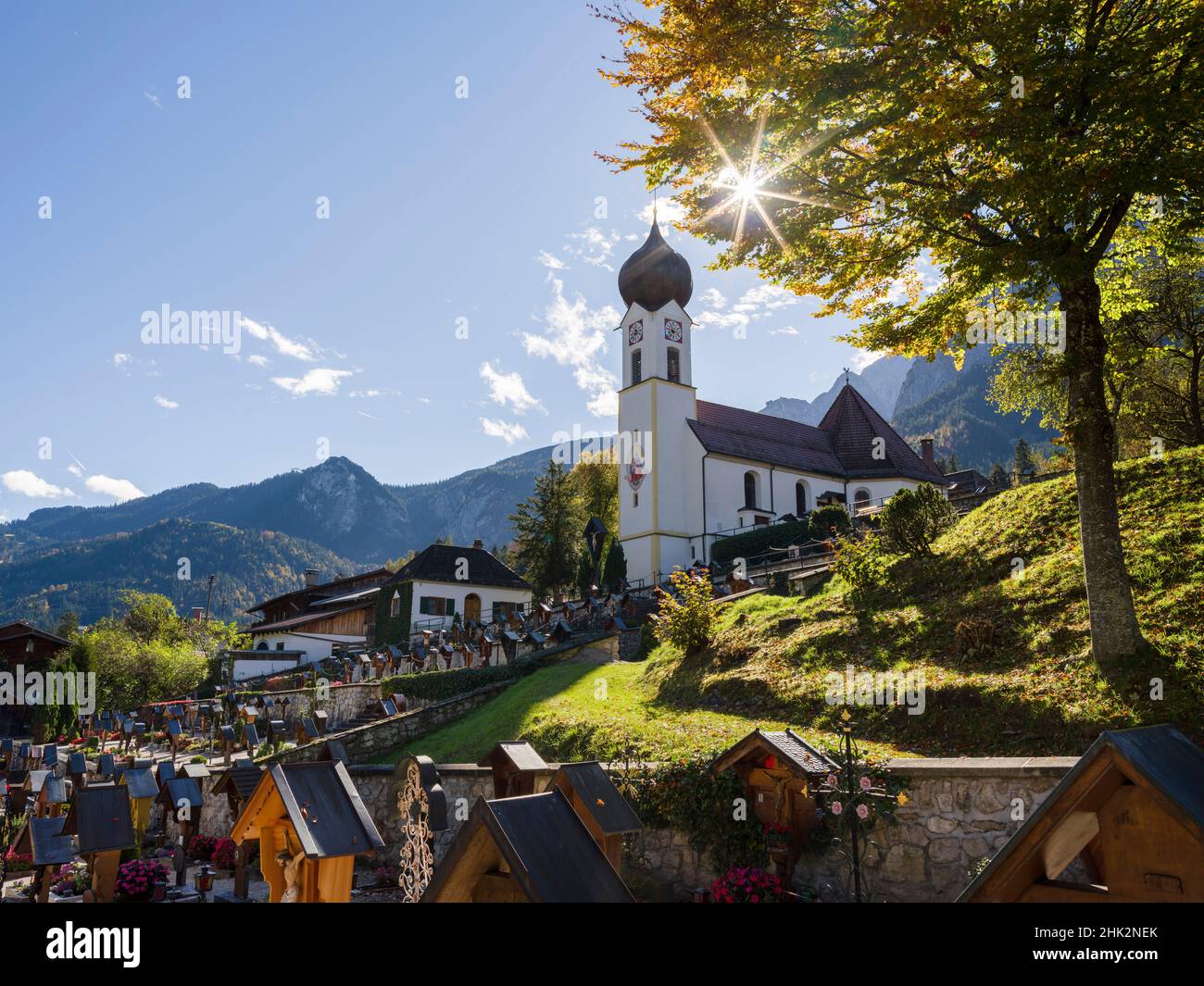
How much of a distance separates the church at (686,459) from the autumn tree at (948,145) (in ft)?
98.5

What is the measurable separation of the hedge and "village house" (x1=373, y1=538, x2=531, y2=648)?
11446 millimetres

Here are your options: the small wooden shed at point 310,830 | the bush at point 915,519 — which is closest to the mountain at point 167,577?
the bush at point 915,519

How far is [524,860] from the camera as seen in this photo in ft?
7.91

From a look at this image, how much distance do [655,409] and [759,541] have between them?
1077cm

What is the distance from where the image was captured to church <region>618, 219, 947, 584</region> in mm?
43656

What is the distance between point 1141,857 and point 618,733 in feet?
37.2

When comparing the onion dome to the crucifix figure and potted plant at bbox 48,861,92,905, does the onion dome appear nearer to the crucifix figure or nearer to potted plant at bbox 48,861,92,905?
potted plant at bbox 48,861,92,905

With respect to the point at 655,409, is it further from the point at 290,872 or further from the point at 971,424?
the point at 971,424

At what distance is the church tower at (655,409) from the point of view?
142ft

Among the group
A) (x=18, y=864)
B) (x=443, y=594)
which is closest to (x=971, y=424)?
(x=443, y=594)

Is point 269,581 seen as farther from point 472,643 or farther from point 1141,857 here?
point 1141,857
